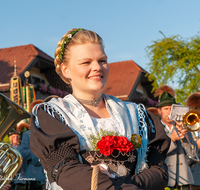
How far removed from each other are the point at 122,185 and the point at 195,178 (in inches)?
150

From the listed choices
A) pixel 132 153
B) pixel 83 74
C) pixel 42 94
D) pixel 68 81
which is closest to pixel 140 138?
pixel 132 153

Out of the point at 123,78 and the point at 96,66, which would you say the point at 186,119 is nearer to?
the point at 96,66

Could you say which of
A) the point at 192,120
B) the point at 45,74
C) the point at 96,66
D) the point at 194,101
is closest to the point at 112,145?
the point at 96,66

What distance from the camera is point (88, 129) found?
1796 mm

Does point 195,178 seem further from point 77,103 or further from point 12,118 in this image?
point 77,103

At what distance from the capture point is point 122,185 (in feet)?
4.89

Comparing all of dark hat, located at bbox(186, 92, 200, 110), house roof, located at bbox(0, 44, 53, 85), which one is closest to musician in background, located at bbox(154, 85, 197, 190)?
dark hat, located at bbox(186, 92, 200, 110)

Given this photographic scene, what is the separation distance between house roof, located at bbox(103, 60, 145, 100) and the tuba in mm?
16288

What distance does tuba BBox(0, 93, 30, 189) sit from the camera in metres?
4.29

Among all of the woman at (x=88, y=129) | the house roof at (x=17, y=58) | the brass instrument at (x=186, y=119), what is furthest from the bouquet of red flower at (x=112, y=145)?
the house roof at (x=17, y=58)

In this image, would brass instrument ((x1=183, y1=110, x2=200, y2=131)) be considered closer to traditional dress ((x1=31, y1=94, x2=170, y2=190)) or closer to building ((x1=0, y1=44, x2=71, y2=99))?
traditional dress ((x1=31, y1=94, x2=170, y2=190))

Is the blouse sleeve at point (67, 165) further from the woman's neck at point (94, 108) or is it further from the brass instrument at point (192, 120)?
the brass instrument at point (192, 120)

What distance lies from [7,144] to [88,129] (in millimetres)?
2963

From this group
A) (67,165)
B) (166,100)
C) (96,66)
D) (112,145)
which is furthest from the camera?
(166,100)
